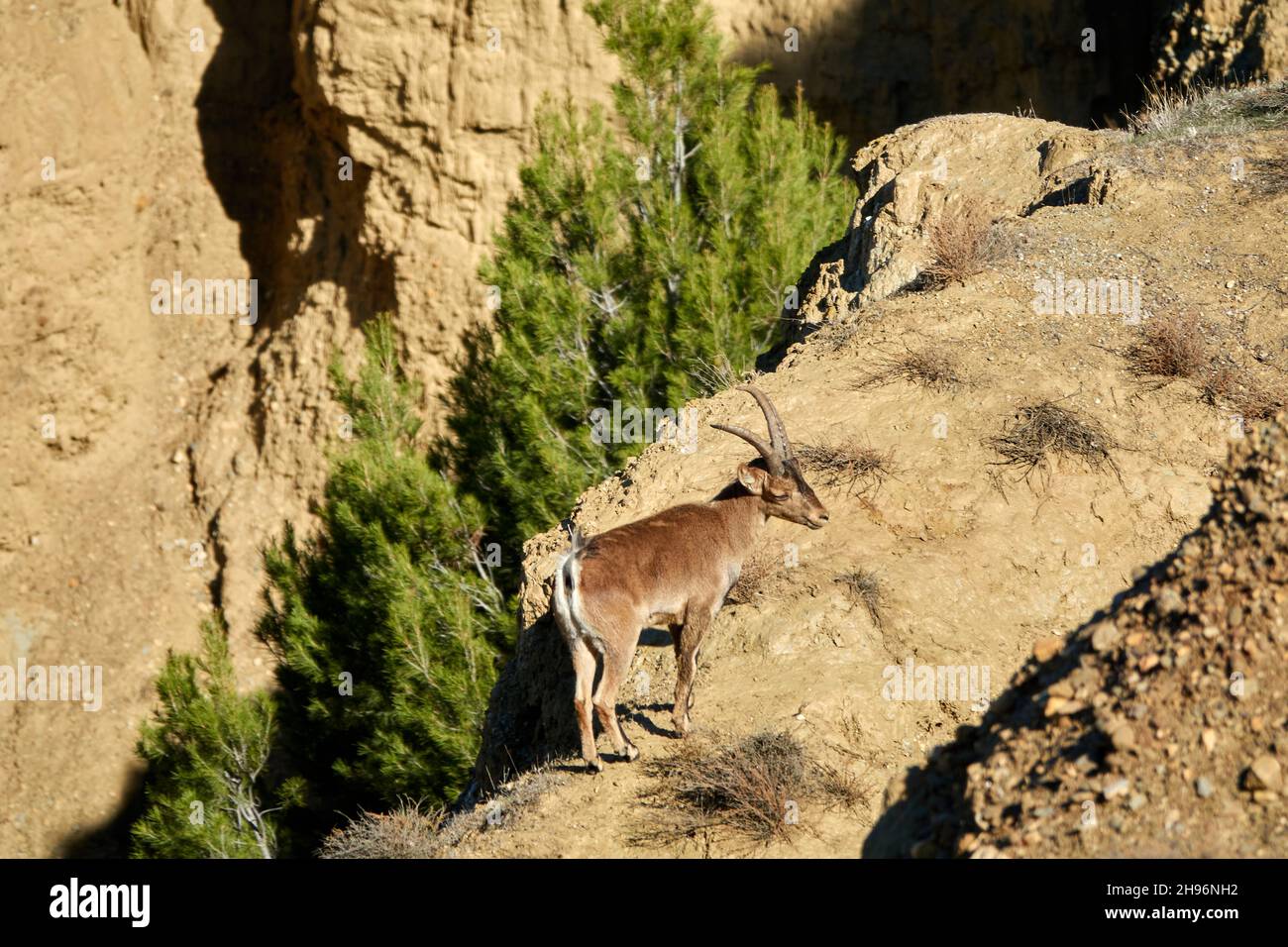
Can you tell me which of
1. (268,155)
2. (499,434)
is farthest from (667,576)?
(268,155)

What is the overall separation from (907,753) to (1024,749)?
2677 millimetres

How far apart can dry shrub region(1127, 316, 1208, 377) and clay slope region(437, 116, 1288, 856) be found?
98 millimetres

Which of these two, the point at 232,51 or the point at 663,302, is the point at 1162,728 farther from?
the point at 232,51

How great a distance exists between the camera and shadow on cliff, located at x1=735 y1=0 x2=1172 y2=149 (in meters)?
24.4

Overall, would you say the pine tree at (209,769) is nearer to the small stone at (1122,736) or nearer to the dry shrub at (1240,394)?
the dry shrub at (1240,394)

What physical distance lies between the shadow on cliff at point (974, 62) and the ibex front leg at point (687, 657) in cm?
1748

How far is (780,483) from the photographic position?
9133mm

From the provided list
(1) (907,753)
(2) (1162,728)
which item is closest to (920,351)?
(1) (907,753)

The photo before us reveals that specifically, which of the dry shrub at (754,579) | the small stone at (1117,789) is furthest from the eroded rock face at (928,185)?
the small stone at (1117,789)

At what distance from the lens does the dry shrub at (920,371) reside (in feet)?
35.3

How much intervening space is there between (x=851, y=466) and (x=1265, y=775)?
16.9ft

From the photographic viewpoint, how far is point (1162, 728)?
536cm
